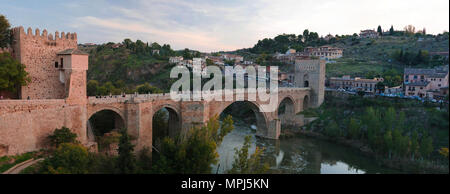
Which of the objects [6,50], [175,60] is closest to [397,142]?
[6,50]

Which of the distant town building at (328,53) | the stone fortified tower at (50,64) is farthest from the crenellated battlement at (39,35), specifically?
the distant town building at (328,53)

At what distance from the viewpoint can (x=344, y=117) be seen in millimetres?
28203

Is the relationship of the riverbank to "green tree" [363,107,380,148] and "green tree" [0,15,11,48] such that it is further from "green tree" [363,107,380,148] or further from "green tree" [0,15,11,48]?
"green tree" [0,15,11,48]

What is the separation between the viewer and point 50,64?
1339cm

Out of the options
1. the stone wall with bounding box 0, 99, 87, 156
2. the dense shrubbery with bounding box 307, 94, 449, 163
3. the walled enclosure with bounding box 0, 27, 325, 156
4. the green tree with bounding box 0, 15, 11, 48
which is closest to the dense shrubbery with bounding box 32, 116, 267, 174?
the stone wall with bounding box 0, 99, 87, 156

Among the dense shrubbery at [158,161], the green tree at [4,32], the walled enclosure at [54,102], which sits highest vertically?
the green tree at [4,32]

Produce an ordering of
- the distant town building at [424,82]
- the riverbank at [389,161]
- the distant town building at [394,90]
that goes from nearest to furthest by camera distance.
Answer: the riverbank at [389,161] → the distant town building at [424,82] → the distant town building at [394,90]

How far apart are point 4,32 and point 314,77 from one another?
2770 cm

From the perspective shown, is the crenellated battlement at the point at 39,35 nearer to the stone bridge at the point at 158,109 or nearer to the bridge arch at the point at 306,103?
the stone bridge at the point at 158,109

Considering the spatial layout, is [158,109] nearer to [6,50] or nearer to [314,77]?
[6,50]

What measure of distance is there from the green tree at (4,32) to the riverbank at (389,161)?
21151 mm

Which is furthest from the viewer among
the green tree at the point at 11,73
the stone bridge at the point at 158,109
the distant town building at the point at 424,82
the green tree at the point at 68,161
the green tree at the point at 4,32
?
the distant town building at the point at 424,82

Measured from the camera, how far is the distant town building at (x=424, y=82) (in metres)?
25.2
